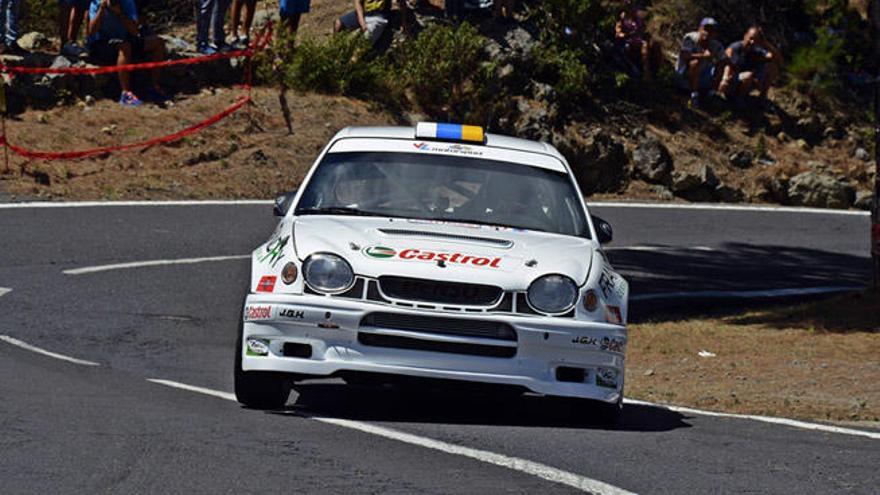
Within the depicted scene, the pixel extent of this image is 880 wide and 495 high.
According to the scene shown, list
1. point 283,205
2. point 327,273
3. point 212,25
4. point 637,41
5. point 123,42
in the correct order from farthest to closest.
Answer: point 637,41, point 212,25, point 123,42, point 283,205, point 327,273

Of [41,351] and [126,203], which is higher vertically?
[41,351]

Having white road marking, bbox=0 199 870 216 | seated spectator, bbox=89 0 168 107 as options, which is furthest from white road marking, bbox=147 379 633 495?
seated spectator, bbox=89 0 168 107

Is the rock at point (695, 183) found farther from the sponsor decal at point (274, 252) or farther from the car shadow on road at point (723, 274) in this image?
the sponsor decal at point (274, 252)

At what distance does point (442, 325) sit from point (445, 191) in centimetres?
161

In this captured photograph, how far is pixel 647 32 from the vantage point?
28359 mm

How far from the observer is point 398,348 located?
28.5 ft

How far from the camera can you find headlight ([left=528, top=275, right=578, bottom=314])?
8.83 meters

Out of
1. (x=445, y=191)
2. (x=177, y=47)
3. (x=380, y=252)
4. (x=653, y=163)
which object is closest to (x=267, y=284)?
(x=380, y=252)

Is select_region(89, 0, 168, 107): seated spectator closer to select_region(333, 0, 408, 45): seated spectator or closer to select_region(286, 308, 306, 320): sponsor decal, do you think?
select_region(333, 0, 408, 45): seated spectator

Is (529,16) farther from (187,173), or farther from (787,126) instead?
(187,173)

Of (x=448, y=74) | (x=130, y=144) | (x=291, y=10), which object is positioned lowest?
(x=130, y=144)

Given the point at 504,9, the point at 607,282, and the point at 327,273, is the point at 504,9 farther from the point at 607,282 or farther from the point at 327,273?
the point at 327,273

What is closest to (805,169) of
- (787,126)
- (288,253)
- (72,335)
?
(787,126)

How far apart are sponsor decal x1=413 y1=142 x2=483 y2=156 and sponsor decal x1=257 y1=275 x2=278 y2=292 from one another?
6.07 feet
